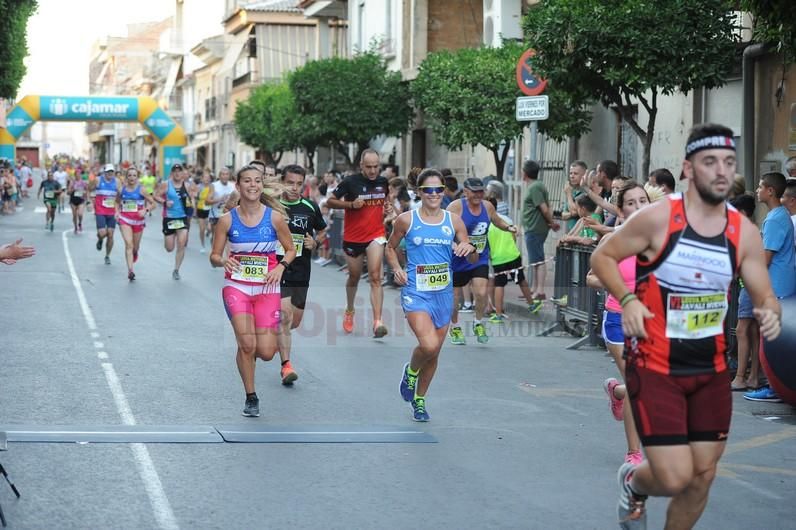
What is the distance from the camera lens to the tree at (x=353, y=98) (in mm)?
33656

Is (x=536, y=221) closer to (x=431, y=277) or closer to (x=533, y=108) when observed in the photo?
(x=533, y=108)

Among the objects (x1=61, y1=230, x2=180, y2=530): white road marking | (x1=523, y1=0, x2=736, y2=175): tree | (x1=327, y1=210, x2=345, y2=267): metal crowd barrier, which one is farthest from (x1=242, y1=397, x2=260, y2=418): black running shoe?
(x1=327, y1=210, x2=345, y2=267): metal crowd barrier

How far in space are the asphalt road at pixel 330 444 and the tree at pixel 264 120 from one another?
93.8ft

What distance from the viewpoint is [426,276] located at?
944 cm

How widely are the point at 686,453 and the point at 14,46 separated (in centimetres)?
3923

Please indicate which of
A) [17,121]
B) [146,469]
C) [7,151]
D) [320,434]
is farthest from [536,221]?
[7,151]

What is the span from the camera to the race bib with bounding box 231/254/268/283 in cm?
938

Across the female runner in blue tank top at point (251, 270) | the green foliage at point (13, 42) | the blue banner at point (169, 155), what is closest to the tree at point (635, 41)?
the female runner in blue tank top at point (251, 270)

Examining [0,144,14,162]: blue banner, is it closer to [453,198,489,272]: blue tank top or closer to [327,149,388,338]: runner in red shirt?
[327,149,388,338]: runner in red shirt

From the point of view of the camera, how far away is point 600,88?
17.4 m

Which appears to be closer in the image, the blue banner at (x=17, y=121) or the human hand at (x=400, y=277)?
the human hand at (x=400, y=277)

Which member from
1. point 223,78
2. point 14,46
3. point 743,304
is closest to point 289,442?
point 743,304

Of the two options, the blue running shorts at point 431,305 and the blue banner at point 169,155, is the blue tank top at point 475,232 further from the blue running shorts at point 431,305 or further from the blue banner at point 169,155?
the blue banner at point 169,155

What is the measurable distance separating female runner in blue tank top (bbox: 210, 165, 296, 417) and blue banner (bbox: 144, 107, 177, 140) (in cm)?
5005
